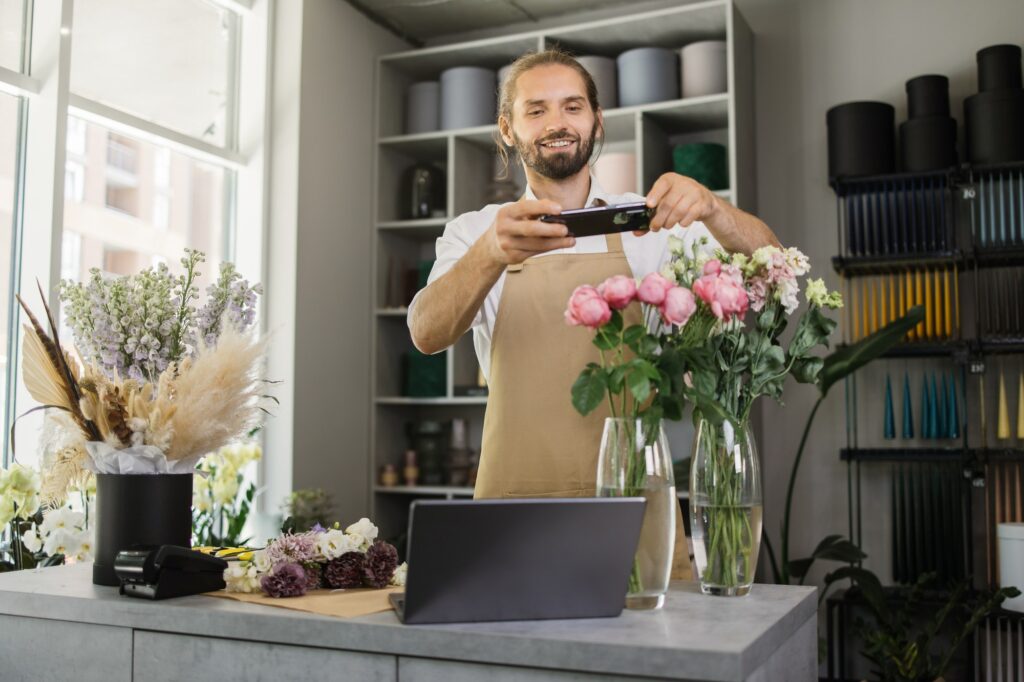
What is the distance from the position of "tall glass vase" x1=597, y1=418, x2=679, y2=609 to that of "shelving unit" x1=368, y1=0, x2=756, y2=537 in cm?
260

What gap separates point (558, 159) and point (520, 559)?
103 cm

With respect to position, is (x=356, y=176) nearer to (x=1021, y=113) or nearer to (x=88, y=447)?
(x=1021, y=113)

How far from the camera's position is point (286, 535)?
1.62 meters

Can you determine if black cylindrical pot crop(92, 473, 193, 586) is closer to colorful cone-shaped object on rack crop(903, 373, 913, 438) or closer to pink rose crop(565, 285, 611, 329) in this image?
pink rose crop(565, 285, 611, 329)

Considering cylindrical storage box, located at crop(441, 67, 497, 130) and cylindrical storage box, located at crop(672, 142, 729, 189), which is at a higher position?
cylindrical storage box, located at crop(441, 67, 497, 130)

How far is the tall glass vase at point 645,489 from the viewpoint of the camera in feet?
4.31

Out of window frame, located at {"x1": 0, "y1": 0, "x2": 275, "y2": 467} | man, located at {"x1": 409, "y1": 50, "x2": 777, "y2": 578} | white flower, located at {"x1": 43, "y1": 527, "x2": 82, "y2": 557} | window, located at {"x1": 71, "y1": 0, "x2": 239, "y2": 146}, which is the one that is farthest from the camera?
window, located at {"x1": 71, "y1": 0, "x2": 239, "y2": 146}

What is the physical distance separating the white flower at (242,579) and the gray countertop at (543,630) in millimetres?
50

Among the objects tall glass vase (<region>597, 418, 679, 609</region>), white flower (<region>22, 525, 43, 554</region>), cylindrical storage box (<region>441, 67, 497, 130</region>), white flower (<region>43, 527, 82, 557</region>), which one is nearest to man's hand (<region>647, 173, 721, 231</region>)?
tall glass vase (<region>597, 418, 679, 609</region>)

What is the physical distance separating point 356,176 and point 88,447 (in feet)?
9.78

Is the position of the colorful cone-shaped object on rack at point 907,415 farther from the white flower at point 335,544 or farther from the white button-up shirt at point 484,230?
the white flower at point 335,544

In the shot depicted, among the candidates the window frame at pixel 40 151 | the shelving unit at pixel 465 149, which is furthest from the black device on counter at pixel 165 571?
the shelving unit at pixel 465 149

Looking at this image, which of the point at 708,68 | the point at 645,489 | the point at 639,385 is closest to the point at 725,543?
the point at 645,489

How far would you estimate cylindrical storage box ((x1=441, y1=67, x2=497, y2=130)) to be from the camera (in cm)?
445
